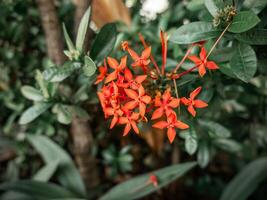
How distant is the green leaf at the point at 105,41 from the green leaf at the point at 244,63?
1.07 ft

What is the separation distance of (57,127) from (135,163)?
1.71 ft

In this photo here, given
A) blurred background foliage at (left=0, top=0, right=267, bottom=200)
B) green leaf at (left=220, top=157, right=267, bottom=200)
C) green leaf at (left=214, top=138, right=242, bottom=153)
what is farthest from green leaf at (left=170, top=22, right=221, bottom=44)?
green leaf at (left=220, top=157, right=267, bottom=200)

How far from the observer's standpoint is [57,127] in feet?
5.34

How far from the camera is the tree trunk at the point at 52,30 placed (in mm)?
1374

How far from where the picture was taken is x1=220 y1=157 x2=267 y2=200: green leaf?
5.16 ft

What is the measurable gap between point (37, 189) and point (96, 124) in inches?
16.7

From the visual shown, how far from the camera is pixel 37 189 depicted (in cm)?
144

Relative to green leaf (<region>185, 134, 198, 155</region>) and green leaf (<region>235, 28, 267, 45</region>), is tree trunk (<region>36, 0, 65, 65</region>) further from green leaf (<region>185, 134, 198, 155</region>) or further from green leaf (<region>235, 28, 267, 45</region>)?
green leaf (<region>235, 28, 267, 45</region>)

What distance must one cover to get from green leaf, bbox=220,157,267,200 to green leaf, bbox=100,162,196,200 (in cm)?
27

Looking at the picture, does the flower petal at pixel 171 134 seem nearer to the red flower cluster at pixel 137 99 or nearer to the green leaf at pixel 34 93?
the red flower cluster at pixel 137 99

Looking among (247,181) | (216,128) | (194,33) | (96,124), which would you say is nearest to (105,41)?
(194,33)

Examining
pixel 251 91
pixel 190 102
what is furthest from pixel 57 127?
pixel 190 102

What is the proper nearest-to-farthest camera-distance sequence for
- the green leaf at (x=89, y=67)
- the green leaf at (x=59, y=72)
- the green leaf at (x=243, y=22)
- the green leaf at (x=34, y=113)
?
the green leaf at (x=243, y=22) < the green leaf at (x=89, y=67) < the green leaf at (x=59, y=72) < the green leaf at (x=34, y=113)

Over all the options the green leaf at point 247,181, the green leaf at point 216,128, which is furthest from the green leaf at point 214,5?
the green leaf at point 247,181
